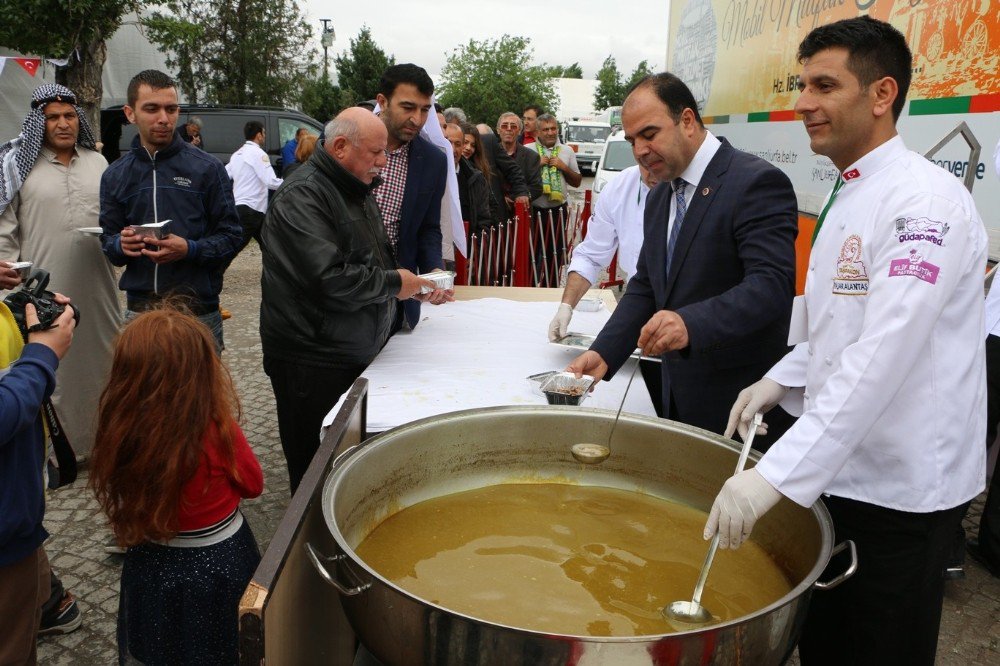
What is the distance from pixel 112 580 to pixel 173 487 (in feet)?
4.87

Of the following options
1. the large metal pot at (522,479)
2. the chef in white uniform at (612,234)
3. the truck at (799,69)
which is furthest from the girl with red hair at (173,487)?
the truck at (799,69)

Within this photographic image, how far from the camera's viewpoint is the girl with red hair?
1.86 m

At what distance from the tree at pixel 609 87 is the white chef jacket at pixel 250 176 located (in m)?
49.9

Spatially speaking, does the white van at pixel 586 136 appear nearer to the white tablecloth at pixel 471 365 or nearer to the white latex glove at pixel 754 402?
the white tablecloth at pixel 471 365

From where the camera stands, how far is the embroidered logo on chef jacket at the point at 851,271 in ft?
4.79

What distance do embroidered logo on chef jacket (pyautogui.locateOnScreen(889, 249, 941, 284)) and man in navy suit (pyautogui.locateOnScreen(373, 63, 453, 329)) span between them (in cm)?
219

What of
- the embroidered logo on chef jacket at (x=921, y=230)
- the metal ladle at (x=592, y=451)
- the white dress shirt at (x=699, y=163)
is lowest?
the metal ladle at (x=592, y=451)

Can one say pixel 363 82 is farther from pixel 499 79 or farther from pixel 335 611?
pixel 335 611

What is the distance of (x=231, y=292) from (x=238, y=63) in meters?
13.0

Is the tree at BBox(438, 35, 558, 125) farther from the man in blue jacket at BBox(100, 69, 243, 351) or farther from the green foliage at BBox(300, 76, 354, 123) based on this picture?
the man in blue jacket at BBox(100, 69, 243, 351)

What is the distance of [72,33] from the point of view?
9758 mm

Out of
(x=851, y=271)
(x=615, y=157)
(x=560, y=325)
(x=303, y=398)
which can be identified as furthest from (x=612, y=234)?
(x=615, y=157)

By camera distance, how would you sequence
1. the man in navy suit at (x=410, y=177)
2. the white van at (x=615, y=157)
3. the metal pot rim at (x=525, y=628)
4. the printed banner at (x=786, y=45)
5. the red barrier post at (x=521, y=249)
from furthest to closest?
the white van at (x=615, y=157) < the red barrier post at (x=521, y=249) < the man in navy suit at (x=410, y=177) < the printed banner at (x=786, y=45) < the metal pot rim at (x=525, y=628)

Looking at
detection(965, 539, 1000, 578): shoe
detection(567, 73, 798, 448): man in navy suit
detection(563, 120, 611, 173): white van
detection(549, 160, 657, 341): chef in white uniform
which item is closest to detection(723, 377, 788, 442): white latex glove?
detection(567, 73, 798, 448): man in navy suit
